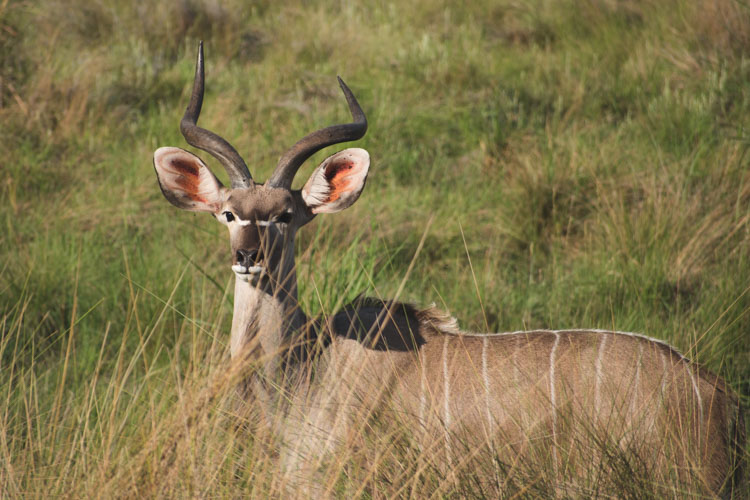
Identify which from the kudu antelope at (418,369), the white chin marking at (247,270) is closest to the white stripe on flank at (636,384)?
the kudu antelope at (418,369)

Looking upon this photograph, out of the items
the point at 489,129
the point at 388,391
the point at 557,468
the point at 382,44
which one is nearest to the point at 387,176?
the point at 489,129

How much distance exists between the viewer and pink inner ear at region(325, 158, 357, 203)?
2900 mm

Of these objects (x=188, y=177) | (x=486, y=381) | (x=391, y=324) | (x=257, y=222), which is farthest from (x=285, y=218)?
(x=486, y=381)

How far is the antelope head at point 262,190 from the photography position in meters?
2.63

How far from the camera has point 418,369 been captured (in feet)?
8.99

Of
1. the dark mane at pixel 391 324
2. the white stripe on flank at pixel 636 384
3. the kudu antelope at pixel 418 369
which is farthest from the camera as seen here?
the dark mane at pixel 391 324

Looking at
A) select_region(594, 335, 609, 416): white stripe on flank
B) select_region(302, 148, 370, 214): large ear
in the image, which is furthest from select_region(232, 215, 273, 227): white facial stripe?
select_region(594, 335, 609, 416): white stripe on flank

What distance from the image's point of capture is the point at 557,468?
7.04 ft

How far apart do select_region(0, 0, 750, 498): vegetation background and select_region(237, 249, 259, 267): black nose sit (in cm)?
20

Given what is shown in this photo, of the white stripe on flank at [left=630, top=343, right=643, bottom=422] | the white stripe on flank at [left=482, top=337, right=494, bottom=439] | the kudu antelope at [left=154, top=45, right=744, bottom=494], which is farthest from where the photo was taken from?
the white stripe on flank at [left=482, top=337, right=494, bottom=439]

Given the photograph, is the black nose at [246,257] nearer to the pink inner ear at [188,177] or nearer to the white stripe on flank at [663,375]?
the pink inner ear at [188,177]

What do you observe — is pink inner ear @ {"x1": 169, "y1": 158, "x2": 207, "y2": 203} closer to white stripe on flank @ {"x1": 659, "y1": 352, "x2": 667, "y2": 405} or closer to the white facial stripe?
the white facial stripe

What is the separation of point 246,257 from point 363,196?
223 cm

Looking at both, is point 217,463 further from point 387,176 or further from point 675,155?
point 675,155
